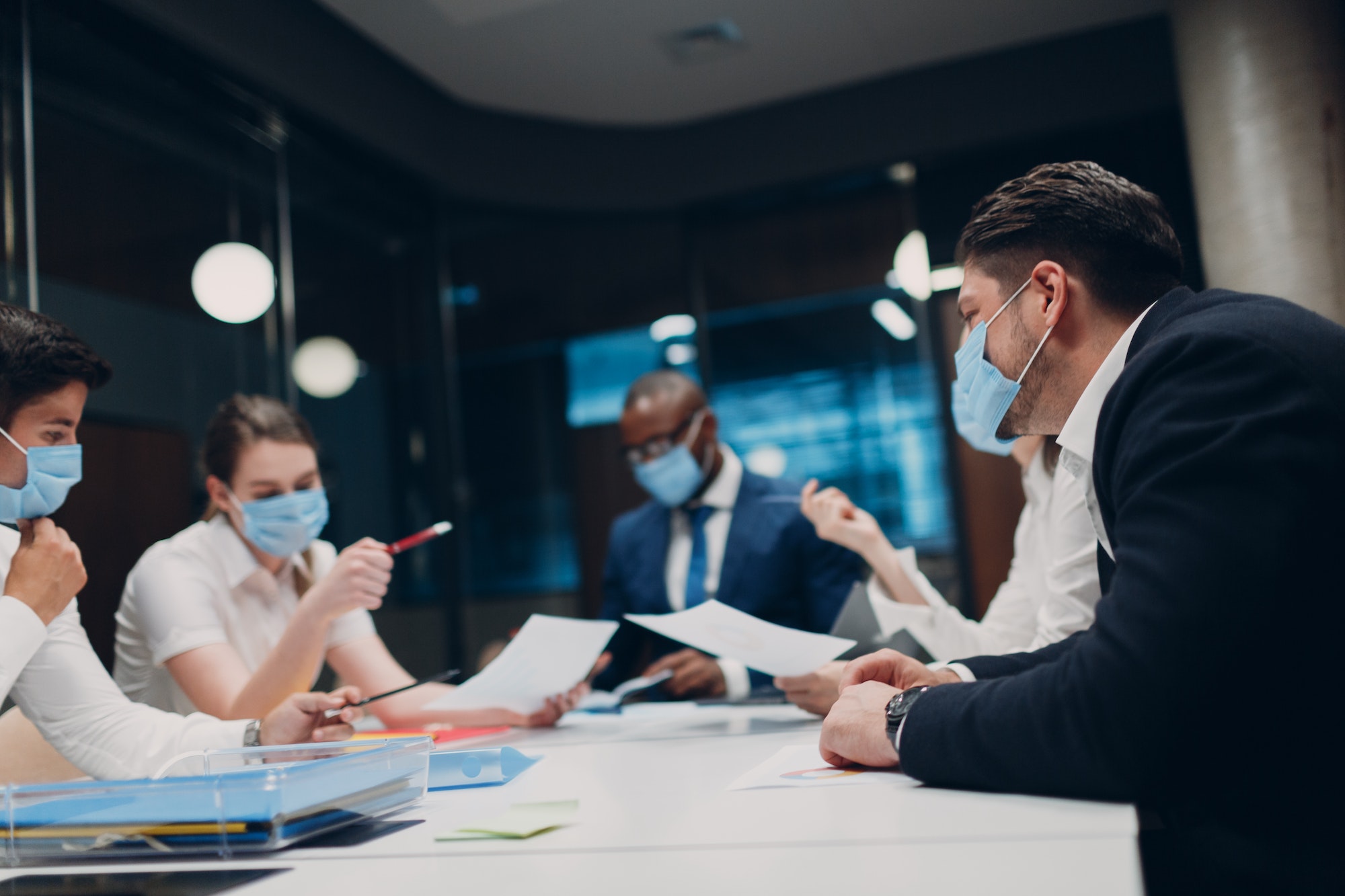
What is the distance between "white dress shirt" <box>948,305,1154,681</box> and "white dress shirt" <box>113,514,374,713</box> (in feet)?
4.81

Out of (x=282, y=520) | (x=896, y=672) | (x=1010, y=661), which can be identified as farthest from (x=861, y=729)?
(x=282, y=520)

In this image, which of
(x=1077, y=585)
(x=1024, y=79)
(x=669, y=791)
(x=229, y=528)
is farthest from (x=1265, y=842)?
(x=1024, y=79)

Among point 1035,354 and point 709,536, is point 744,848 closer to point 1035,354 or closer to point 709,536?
point 1035,354

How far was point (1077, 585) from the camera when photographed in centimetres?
157

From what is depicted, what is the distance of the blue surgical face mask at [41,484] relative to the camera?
1549mm

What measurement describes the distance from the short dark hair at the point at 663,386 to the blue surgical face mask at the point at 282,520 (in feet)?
3.17

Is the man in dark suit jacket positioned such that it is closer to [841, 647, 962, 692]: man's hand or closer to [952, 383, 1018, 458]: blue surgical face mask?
[841, 647, 962, 692]: man's hand

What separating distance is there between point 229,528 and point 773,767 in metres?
1.46

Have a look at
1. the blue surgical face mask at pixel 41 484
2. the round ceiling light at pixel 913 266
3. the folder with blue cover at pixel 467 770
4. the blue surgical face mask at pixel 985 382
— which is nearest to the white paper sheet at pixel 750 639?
the folder with blue cover at pixel 467 770

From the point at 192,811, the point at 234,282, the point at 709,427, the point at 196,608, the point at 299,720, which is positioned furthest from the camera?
the point at 234,282

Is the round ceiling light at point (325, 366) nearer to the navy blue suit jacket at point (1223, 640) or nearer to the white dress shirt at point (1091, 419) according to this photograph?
the white dress shirt at point (1091, 419)

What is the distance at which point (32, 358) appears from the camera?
1.56 m

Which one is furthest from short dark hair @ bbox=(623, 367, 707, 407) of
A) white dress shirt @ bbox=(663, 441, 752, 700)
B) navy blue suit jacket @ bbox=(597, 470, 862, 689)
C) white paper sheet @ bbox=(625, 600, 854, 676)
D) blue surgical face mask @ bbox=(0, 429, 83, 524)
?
blue surgical face mask @ bbox=(0, 429, 83, 524)

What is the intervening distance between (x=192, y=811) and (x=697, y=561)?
5.75 ft
